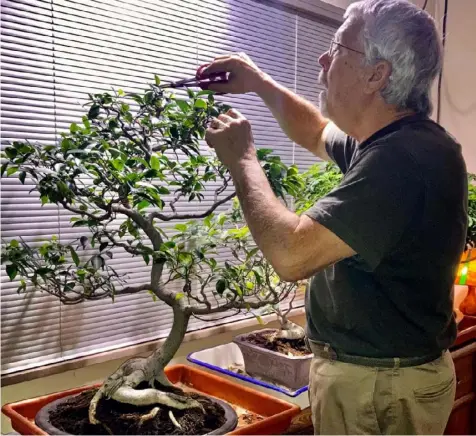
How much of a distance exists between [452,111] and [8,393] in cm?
225

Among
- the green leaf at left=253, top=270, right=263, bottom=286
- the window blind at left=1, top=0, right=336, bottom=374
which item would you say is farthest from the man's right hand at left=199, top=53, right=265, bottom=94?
the green leaf at left=253, top=270, right=263, bottom=286

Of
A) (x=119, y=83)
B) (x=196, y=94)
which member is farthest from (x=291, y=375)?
(x=119, y=83)

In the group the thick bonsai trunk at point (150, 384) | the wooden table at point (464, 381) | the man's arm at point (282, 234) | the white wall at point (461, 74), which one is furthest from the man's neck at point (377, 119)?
the white wall at point (461, 74)

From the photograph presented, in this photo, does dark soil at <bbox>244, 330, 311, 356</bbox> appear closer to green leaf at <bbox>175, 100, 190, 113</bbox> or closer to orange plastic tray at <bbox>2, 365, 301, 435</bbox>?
orange plastic tray at <bbox>2, 365, 301, 435</bbox>

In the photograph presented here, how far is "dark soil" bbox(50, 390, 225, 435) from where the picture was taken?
1.18 metres

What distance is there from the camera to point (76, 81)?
4.74 ft

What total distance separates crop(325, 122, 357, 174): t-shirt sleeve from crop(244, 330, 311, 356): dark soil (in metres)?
0.55

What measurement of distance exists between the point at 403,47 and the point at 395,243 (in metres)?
0.39

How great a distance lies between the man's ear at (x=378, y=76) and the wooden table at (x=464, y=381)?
1.20 m

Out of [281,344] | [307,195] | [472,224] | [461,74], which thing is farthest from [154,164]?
[461,74]

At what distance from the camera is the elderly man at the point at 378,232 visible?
38.6 inches

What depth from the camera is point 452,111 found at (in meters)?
2.66

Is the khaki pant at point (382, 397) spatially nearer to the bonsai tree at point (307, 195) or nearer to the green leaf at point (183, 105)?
the bonsai tree at point (307, 195)

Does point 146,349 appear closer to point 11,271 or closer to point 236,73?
point 11,271
